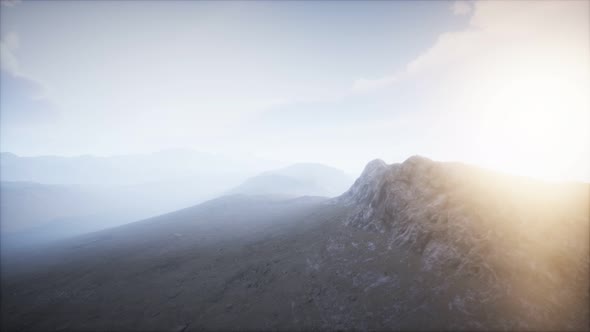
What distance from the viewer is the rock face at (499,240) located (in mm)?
23422

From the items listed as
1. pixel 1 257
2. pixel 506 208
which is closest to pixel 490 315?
pixel 506 208

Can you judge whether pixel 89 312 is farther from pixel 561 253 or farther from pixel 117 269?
pixel 561 253

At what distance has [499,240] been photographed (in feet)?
98.1

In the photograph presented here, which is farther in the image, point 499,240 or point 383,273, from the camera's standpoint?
point 383,273

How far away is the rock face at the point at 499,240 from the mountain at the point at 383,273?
150 mm

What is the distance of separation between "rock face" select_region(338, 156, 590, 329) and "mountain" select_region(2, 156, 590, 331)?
150 mm

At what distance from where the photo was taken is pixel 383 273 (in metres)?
34.1

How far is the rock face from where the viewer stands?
76.8ft

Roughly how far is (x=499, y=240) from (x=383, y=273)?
16072mm

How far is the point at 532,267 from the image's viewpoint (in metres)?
26.3

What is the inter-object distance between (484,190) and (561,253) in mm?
12636

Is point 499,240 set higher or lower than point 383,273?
higher

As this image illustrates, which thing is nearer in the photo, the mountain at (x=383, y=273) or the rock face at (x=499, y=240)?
the rock face at (x=499, y=240)

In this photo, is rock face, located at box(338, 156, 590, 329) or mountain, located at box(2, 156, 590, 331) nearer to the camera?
rock face, located at box(338, 156, 590, 329)
